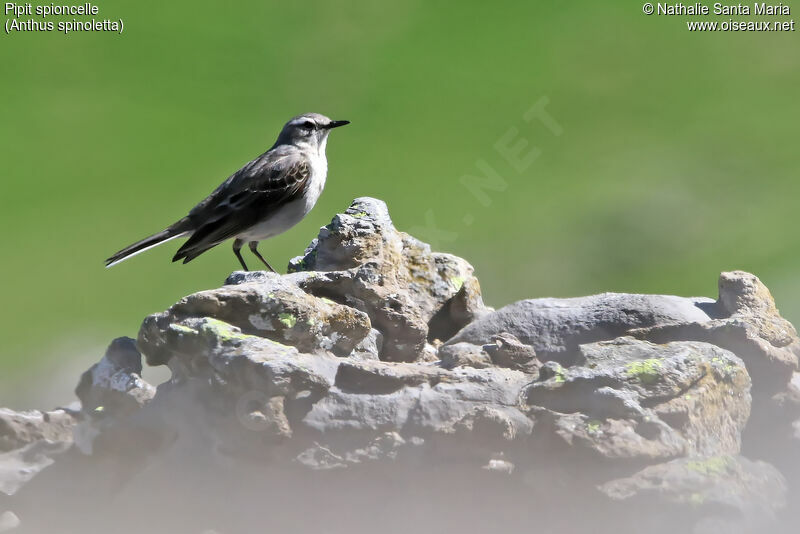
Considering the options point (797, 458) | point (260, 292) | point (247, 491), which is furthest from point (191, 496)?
point (797, 458)

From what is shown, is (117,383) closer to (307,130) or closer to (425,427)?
(425,427)

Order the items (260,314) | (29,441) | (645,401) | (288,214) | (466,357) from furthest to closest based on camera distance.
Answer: (288,214), (29,441), (466,357), (260,314), (645,401)

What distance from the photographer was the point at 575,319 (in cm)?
838

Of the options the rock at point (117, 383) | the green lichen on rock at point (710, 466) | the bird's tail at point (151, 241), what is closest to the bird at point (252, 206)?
the bird's tail at point (151, 241)

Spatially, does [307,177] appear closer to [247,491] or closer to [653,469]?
[247,491]

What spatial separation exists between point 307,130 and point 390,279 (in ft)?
13.2

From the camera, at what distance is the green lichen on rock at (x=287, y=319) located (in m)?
7.39

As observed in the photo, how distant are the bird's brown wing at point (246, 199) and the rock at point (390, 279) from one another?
1.60 m

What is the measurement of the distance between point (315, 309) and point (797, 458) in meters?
4.27

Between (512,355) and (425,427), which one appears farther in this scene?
(512,355)

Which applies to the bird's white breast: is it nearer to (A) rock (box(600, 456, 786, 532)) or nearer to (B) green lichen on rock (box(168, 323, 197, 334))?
(B) green lichen on rock (box(168, 323, 197, 334))

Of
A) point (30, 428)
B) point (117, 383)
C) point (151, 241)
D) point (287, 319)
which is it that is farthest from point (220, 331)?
point (151, 241)

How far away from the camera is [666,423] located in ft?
22.9

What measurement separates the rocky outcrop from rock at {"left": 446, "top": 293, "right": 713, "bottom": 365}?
0.10ft
